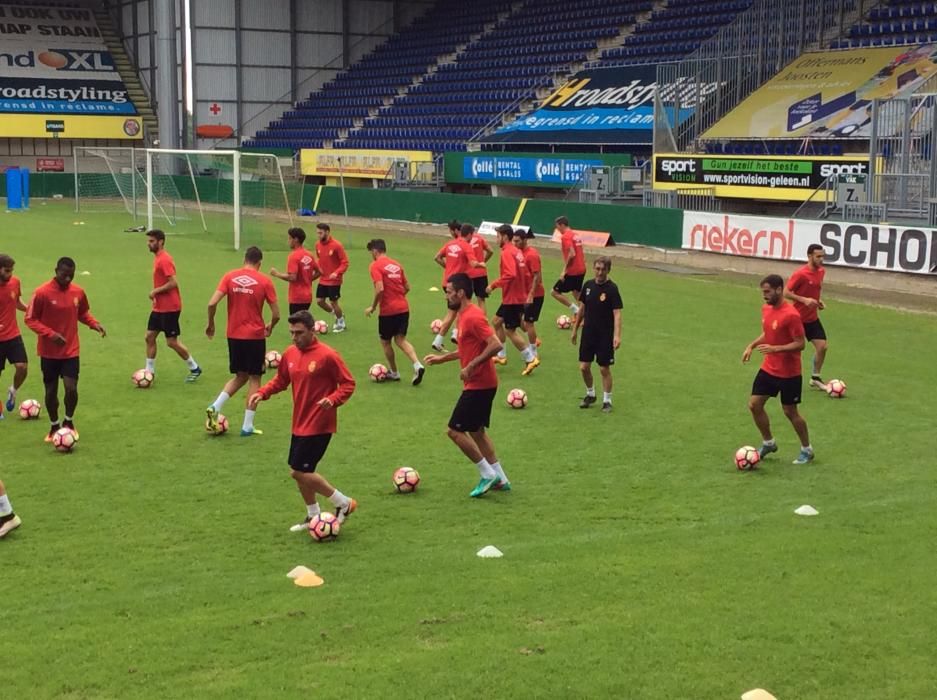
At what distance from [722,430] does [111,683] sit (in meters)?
8.53

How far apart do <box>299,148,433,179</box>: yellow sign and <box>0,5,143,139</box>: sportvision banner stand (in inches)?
577

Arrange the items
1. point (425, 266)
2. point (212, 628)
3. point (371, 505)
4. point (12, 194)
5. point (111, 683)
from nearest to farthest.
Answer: point (111, 683) < point (212, 628) < point (371, 505) < point (425, 266) < point (12, 194)

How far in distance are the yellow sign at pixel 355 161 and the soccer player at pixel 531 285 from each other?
30549mm

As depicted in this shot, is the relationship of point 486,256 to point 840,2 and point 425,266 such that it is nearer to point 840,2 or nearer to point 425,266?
point 425,266

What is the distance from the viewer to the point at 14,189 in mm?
49031

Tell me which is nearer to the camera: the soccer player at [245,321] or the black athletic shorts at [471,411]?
the black athletic shorts at [471,411]

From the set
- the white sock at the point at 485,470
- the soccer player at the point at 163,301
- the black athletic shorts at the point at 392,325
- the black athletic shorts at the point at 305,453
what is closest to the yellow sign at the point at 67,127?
the soccer player at the point at 163,301

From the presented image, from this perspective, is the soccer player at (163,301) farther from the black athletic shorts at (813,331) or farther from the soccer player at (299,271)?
the black athletic shorts at (813,331)

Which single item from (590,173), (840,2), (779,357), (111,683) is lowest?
(111,683)

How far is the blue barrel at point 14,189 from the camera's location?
160 ft

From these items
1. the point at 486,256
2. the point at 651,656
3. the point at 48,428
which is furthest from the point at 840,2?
the point at 651,656

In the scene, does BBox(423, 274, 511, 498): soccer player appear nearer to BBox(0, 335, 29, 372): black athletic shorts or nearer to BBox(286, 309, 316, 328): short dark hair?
BBox(286, 309, 316, 328): short dark hair

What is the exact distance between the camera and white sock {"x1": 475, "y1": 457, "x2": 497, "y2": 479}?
11.1 metres

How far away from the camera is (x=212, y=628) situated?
7.83 meters
